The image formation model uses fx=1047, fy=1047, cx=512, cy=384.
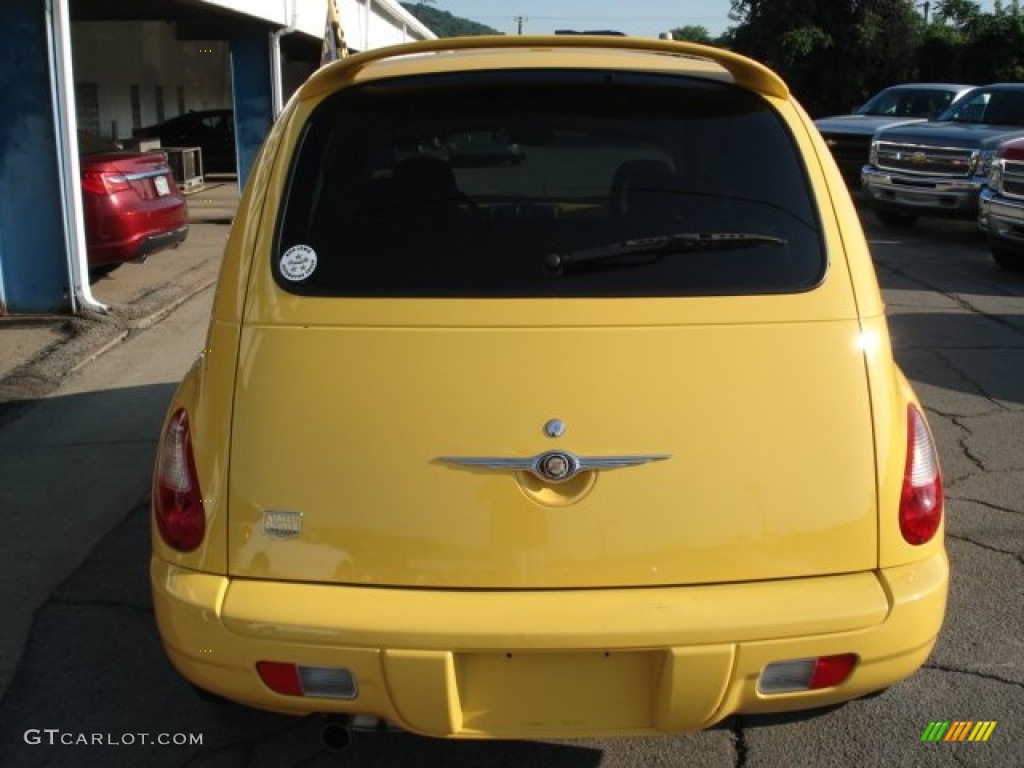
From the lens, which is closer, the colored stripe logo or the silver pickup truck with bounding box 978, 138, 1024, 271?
the colored stripe logo

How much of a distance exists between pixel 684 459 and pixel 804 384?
1.12 ft

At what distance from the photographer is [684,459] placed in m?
2.33

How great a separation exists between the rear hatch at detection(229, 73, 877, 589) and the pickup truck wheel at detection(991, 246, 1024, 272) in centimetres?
893

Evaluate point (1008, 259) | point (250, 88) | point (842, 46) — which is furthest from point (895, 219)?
point (842, 46)

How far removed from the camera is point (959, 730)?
3027 millimetres

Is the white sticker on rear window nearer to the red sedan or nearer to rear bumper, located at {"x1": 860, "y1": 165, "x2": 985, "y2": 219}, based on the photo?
the red sedan

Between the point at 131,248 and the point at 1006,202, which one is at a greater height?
the point at 1006,202

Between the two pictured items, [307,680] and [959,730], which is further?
[959,730]

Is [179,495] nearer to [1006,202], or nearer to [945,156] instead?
[1006,202]

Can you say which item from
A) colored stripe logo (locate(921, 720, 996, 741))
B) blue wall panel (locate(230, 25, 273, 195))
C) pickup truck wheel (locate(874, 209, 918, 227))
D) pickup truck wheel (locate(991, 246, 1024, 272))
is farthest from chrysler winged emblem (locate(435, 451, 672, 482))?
pickup truck wheel (locate(874, 209, 918, 227))

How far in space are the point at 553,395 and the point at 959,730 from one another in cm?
169

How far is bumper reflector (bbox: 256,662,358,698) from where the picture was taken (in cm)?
230

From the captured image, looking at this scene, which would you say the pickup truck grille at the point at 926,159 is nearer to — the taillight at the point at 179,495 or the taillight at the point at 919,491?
the taillight at the point at 919,491

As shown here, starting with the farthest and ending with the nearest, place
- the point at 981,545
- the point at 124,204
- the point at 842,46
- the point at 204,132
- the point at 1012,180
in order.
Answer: the point at 842,46
the point at 204,132
the point at 1012,180
the point at 124,204
the point at 981,545
